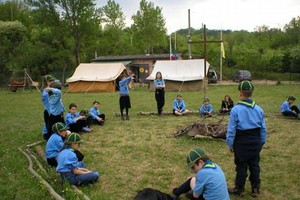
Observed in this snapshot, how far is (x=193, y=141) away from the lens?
818 centimetres

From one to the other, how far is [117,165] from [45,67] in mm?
32135

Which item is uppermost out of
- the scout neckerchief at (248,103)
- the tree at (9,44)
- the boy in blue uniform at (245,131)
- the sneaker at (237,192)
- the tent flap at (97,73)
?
the tree at (9,44)

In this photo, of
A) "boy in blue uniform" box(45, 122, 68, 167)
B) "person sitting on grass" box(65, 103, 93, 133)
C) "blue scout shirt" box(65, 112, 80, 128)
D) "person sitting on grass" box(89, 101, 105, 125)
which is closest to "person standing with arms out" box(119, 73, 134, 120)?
"person sitting on grass" box(89, 101, 105, 125)

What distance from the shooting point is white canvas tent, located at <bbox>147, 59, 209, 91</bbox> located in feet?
76.8

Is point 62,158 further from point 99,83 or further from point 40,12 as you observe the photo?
point 40,12

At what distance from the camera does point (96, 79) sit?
24.8m

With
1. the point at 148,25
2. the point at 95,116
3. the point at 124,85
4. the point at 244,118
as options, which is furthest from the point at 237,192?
the point at 148,25

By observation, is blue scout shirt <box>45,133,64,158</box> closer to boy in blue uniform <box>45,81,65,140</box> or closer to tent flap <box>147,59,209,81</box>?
boy in blue uniform <box>45,81,65,140</box>

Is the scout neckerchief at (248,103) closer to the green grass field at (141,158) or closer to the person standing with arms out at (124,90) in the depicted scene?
the green grass field at (141,158)

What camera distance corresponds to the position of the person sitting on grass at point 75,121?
9.15 meters

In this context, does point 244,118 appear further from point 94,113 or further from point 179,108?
point 179,108

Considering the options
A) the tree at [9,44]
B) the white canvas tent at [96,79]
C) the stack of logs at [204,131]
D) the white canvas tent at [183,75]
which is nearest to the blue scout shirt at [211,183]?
the stack of logs at [204,131]

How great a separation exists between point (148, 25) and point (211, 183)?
37642 mm

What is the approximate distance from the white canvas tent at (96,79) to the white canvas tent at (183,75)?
2.91m
